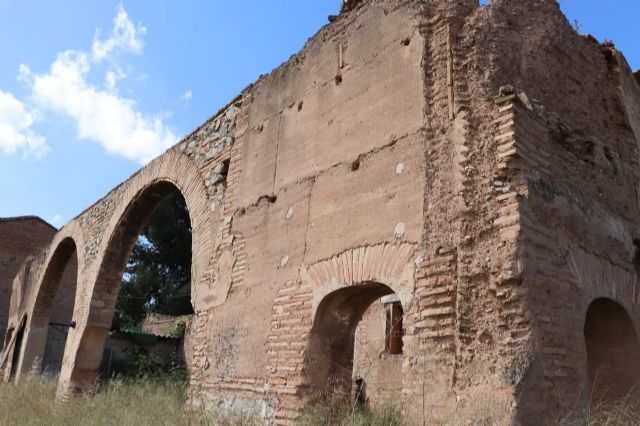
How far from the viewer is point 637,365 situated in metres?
4.61

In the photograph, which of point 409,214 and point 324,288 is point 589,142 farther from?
point 324,288

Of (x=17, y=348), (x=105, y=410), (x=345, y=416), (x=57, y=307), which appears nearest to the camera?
(x=345, y=416)


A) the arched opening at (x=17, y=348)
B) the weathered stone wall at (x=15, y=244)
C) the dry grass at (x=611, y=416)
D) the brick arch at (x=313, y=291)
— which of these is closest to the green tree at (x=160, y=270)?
the weathered stone wall at (x=15, y=244)

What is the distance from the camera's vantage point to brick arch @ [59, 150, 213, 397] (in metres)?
9.27

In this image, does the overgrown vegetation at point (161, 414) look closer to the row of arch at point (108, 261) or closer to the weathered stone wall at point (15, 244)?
the row of arch at point (108, 261)

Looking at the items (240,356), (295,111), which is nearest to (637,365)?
(240,356)

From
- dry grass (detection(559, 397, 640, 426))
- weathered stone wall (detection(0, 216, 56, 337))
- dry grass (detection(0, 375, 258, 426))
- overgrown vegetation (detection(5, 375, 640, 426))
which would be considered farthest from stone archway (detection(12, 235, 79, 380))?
dry grass (detection(559, 397, 640, 426))

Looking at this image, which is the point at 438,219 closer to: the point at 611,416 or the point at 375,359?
the point at 611,416

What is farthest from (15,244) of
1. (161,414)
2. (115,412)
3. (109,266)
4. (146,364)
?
(161,414)

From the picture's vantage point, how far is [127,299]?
71.5 feet

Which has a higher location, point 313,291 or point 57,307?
point 57,307

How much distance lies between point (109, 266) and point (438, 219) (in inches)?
311

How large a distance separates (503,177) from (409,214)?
0.75 m

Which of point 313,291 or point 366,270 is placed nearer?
point 366,270
